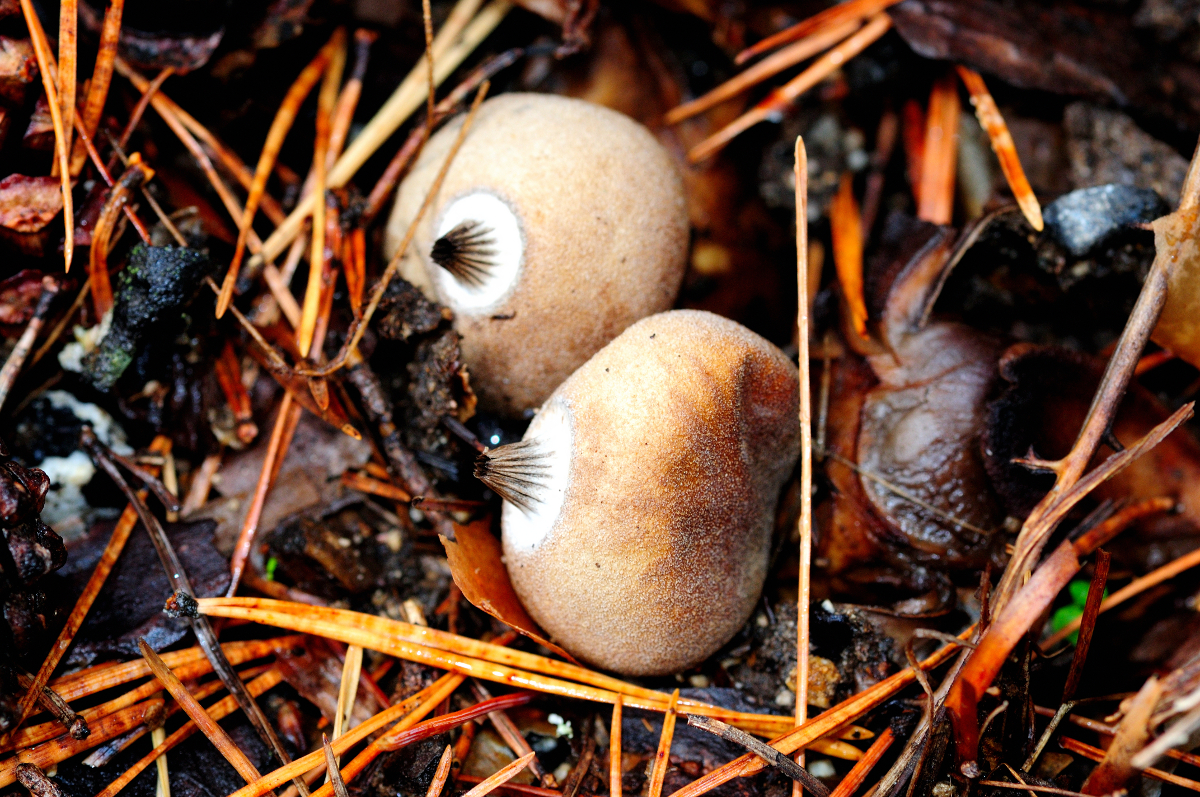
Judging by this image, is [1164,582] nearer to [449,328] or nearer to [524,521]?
[524,521]

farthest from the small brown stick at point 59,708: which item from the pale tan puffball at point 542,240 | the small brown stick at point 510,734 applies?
the pale tan puffball at point 542,240

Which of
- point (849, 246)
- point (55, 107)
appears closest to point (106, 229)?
point (55, 107)

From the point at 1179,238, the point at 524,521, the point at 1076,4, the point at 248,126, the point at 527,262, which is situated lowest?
the point at 524,521

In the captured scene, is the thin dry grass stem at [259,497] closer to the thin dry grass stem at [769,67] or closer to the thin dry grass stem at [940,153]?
the thin dry grass stem at [769,67]

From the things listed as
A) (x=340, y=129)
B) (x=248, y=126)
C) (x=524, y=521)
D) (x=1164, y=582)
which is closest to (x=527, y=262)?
(x=524, y=521)

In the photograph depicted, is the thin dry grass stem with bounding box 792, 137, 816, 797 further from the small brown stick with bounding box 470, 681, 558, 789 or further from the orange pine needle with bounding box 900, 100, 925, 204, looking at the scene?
the orange pine needle with bounding box 900, 100, 925, 204

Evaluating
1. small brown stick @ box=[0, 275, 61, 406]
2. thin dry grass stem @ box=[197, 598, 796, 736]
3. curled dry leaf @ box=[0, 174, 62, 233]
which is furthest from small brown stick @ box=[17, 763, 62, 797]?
curled dry leaf @ box=[0, 174, 62, 233]
